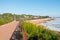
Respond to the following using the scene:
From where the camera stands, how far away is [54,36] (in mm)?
8070

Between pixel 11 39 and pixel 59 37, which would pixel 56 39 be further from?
pixel 11 39

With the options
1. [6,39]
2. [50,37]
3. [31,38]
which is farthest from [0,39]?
[50,37]

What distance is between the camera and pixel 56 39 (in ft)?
26.6

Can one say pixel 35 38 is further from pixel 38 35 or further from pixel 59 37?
pixel 59 37

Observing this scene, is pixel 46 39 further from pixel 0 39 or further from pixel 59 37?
pixel 0 39

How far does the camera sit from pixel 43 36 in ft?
25.7

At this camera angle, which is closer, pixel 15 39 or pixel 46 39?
pixel 46 39

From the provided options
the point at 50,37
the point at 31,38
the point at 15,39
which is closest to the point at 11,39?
the point at 15,39

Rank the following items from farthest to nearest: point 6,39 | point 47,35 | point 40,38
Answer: point 6,39
point 47,35
point 40,38

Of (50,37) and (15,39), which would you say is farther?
(15,39)

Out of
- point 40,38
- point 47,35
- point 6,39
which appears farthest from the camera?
point 6,39

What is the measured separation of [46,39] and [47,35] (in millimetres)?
322

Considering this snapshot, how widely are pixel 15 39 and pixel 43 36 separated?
1.71 meters

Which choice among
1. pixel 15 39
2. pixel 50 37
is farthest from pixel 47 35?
pixel 15 39
